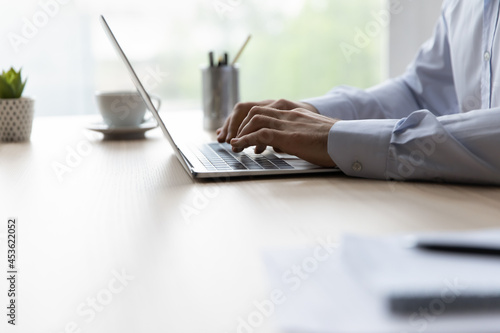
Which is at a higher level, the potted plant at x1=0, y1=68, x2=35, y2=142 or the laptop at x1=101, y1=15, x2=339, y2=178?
the potted plant at x1=0, y1=68, x2=35, y2=142

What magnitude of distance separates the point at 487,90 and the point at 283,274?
1.02 m

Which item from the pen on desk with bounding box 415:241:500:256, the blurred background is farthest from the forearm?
the blurred background

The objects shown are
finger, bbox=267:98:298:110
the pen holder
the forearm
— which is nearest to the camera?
finger, bbox=267:98:298:110

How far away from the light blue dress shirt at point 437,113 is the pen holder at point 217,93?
34 centimetres

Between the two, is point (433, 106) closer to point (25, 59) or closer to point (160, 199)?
point (160, 199)

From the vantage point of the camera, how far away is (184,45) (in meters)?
3.50

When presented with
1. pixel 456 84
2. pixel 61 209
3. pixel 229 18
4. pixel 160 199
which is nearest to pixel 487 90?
pixel 456 84

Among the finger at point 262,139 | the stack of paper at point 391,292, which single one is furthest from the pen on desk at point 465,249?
the finger at point 262,139

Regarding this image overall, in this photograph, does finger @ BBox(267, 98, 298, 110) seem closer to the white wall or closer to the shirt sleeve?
the shirt sleeve

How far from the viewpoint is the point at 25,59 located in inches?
118

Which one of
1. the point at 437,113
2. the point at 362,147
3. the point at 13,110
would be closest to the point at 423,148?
the point at 362,147

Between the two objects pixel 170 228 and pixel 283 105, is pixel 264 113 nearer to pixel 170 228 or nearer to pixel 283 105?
pixel 283 105

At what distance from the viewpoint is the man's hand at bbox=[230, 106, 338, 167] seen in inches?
35.6

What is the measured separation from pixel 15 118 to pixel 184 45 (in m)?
2.18
